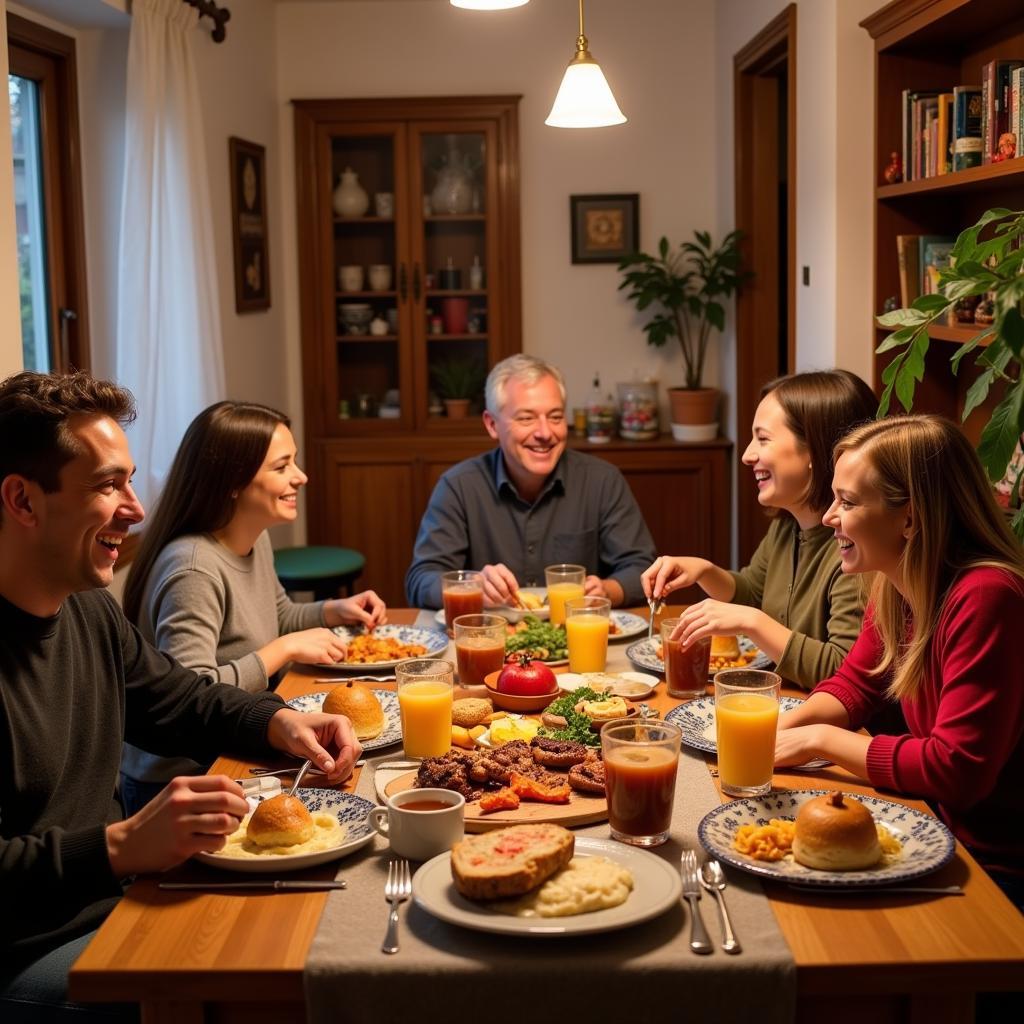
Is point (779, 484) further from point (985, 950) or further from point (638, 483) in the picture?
point (638, 483)

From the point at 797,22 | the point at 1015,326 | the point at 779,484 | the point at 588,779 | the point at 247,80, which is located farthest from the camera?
the point at 247,80

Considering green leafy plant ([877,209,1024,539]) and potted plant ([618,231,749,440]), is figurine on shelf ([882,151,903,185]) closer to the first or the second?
potted plant ([618,231,749,440])

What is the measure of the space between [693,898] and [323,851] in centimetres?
44

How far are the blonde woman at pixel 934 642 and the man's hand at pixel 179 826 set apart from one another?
2.60 feet

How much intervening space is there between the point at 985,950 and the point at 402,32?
5.31m

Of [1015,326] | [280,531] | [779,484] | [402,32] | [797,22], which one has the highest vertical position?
[402,32]

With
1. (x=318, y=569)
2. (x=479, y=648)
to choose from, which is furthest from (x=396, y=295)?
(x=479, y=648)

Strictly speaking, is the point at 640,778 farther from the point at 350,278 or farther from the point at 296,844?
the point at 350,278

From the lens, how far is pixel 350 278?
5.98 metres

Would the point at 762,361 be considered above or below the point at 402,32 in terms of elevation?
below

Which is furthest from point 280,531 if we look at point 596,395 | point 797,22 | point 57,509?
point 57,509

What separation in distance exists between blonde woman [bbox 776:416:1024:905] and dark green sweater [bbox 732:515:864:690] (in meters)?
0.19

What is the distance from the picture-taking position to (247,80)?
17.7 ft

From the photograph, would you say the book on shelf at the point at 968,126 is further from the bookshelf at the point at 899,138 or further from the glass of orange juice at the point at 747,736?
the glass of orange juice at the point at 747,736
